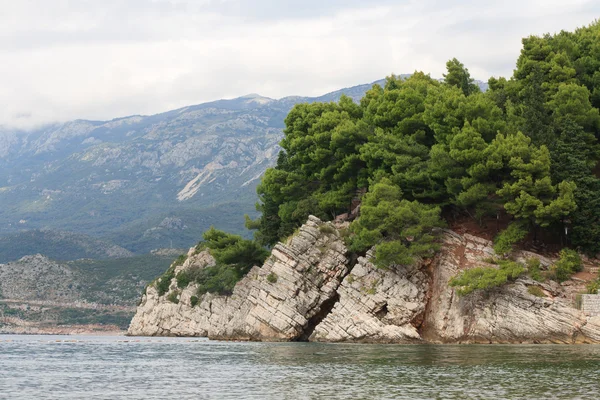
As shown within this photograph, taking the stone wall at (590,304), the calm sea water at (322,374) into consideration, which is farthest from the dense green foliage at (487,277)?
the stone wall at (590,304)

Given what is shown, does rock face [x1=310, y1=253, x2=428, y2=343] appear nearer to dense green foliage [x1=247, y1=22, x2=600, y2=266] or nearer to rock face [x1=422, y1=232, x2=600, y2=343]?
rock face [x1=422, y1=232, x2=600, y2=343]

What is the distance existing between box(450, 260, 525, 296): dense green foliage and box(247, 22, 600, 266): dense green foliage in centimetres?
274

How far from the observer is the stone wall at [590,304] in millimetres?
69625

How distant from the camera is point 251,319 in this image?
87.5 metres

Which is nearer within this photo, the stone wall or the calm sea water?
the calm sea water

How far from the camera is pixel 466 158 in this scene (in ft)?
254

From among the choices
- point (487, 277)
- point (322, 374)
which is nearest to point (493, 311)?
point (487, 277)

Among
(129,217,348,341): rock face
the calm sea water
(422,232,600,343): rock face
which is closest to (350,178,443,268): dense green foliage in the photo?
(422,232,600,343): rock face

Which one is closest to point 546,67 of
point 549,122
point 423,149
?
point 549,122

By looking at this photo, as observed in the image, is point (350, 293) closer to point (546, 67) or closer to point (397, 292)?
point (397, 292)

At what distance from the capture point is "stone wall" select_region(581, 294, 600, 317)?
228 feet

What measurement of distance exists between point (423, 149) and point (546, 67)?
13852mm

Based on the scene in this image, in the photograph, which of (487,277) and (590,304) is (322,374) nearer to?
(487,277)

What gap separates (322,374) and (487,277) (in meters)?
26.5
